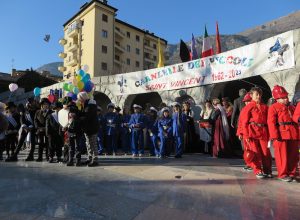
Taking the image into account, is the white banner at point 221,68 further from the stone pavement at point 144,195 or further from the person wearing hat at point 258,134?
the stone pavement at point 144,195

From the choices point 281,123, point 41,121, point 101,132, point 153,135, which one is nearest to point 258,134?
point 281,123

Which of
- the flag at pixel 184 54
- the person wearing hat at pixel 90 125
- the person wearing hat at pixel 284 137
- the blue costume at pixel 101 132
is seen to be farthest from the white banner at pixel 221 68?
the person wearing hat at pixel 90 125

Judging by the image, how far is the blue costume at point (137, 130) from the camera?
9.28 metres

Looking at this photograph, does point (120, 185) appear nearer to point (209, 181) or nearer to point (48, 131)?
point (209, 181)

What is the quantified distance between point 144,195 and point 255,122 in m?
2.86

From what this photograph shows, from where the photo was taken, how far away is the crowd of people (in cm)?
518

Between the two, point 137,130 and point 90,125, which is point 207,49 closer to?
point 137,130

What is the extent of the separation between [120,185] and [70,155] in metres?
2.85

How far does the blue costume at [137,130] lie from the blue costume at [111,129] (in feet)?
2.47

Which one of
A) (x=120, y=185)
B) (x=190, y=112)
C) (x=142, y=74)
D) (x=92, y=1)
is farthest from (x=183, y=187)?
(x=92, y=1)

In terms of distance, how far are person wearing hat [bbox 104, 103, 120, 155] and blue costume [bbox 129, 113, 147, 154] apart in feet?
2.47

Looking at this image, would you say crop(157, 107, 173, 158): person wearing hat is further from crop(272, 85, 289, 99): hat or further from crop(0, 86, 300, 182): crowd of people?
crop(272, 85, 289, 99): hat

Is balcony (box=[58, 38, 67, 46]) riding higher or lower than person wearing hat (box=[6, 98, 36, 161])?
higher

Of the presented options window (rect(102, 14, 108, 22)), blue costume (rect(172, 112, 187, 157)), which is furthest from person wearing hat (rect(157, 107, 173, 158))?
window (rect(102, 14, 108, 22))
